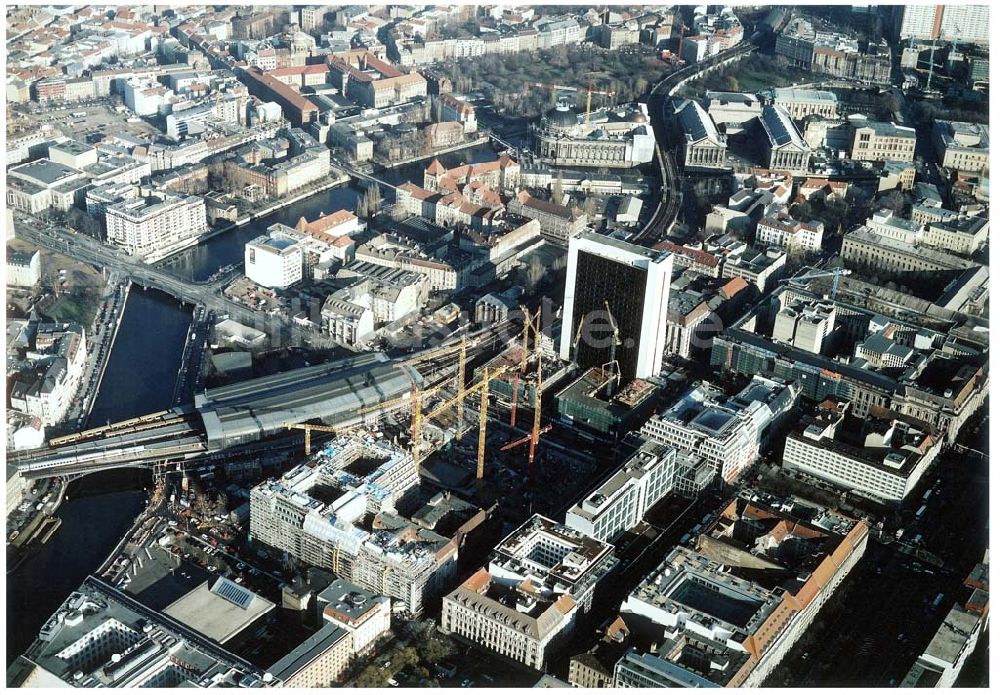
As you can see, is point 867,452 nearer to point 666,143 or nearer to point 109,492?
point 109,492

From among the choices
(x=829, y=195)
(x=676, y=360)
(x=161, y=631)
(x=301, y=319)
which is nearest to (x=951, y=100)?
(x=829, y=195)

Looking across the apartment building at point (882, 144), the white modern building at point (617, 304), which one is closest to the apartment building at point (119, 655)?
the white modern building at point (617, 304)

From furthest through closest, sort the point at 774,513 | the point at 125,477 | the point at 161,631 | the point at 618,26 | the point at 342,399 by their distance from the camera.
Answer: the point at 618,26, the point at 342,399, the point at 125,477, the point at 774,513, the point at 161,631

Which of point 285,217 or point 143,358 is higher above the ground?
point 285,217

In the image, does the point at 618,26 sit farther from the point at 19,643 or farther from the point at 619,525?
the point at 19,643

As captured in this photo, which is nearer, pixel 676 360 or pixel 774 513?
pixel 774 513

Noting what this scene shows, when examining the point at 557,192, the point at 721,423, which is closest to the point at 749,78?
the point at 557,192
